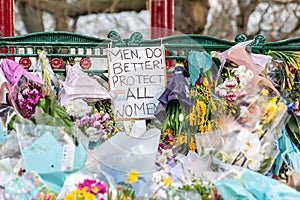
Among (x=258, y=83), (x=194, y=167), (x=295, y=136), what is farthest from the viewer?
(x=295, y=136)

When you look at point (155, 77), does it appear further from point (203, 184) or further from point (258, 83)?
point (203, 184)

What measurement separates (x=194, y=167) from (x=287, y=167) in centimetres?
56

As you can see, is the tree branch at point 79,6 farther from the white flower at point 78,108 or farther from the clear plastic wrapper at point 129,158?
the clear plastic wrapper at point 129,158

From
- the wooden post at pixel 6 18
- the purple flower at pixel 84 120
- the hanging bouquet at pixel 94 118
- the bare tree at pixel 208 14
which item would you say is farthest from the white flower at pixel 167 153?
the bare tree at pixel 208 14

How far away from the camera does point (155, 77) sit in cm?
356

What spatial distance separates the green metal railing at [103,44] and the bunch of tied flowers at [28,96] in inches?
11.0

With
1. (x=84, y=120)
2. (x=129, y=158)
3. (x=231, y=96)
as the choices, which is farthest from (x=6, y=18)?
(x=129, y=158)

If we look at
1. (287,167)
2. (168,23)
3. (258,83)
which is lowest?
(287,167)

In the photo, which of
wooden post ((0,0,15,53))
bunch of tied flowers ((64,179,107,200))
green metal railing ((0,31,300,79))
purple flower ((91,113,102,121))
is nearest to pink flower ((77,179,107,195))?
bunch of tied flowers ((64,179,107,200))

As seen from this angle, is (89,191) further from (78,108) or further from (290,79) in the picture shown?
(290,79)

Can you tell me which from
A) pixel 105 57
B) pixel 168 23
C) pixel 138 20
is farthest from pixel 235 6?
pixel 105 57

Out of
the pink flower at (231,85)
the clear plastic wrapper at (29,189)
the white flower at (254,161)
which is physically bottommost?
the clear plastic wrapper at (29,189)

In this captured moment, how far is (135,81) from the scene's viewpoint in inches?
138

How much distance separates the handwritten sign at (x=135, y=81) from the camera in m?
3.51
